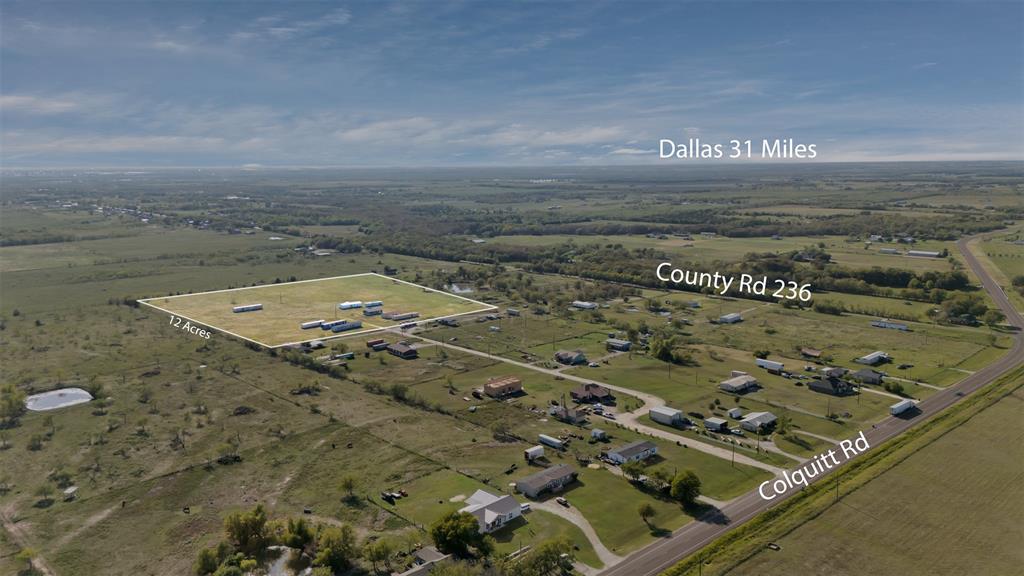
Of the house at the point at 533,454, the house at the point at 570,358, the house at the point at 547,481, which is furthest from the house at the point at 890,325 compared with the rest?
the house at the point at 547,481

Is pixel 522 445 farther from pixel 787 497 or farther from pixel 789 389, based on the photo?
pixel 789 389

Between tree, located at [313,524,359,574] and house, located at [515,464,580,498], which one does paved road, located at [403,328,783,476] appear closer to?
house, located at [515,464,580,498]

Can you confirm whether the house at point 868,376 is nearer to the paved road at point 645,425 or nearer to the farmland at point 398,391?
the farmland at point 398,391

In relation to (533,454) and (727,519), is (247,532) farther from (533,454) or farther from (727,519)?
(727,519)

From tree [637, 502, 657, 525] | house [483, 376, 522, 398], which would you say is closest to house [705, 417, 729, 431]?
tree [637, 502, 657, 525]

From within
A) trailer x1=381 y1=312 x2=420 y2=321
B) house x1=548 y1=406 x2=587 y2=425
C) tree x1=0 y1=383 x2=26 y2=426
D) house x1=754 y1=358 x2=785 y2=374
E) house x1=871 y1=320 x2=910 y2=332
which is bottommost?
house x1=871 y1=320 x2=910 y2=332

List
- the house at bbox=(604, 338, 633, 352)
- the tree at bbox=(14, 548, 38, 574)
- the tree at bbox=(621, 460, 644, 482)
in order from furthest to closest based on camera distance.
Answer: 1. the house at bbox=(604, 338, 633, 352)
2. the tree at bbox=(621, 460, 644, 482)
3. the tree at bbox=(14, 548, 38, 574)

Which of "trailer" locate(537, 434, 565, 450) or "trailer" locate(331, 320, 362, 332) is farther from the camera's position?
"trailer" locate(331, 320, 362, 332)
